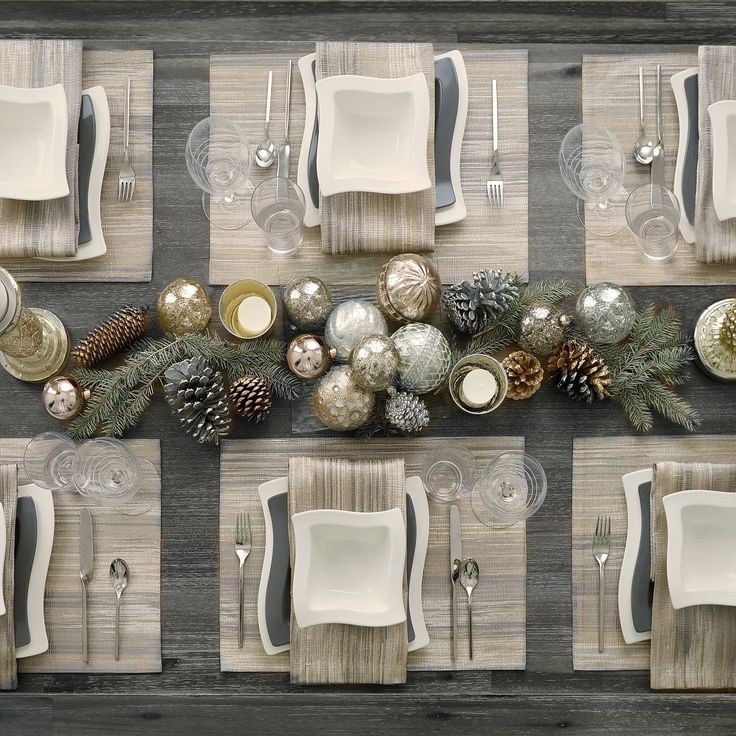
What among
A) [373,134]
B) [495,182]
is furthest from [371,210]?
[495,182]

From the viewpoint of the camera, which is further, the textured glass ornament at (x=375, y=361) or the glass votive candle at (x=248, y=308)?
the glass votive candle at (x=248, y=308)

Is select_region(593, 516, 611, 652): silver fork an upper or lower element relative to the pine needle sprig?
lower

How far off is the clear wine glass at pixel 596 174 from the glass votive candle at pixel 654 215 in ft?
0.09

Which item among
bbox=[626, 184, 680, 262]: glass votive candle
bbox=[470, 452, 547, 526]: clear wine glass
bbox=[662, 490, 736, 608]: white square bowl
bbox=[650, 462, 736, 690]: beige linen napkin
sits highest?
bbox=[626, 184, 680, 262]: glass votive candle

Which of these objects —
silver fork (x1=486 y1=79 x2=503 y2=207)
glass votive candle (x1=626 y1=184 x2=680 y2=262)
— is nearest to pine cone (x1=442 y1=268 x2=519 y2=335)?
silver fork (x1=486 y1=79 x2=503 y2=207)

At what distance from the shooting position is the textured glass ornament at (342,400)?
43.5 inches

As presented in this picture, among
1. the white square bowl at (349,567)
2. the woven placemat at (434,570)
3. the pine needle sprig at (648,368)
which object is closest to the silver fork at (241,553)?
the woven placemat at (434,570)

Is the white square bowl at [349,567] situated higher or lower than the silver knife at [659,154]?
lower

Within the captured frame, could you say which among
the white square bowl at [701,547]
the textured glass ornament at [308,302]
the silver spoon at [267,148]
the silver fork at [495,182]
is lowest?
the white square bowl at [701,547]

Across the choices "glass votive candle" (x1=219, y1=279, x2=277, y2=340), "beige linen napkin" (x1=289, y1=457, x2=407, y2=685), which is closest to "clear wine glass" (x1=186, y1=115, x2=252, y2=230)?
"glass votive candle" (x1=219, y1=279, x2=277, y2=340)

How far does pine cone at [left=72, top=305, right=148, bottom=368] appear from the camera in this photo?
1183 mm

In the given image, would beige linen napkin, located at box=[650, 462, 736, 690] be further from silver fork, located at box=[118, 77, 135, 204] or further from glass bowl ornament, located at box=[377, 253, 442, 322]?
silver fork, located at box=[118, 77, 135, 204]

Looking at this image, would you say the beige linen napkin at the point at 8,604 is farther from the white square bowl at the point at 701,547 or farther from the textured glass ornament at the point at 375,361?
the white square bowl at the point at 701,547

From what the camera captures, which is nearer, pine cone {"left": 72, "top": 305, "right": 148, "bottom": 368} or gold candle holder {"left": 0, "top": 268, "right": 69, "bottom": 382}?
gold candle holder {"left": 0, "top": 268, "right": 69, "bottom": 382}
